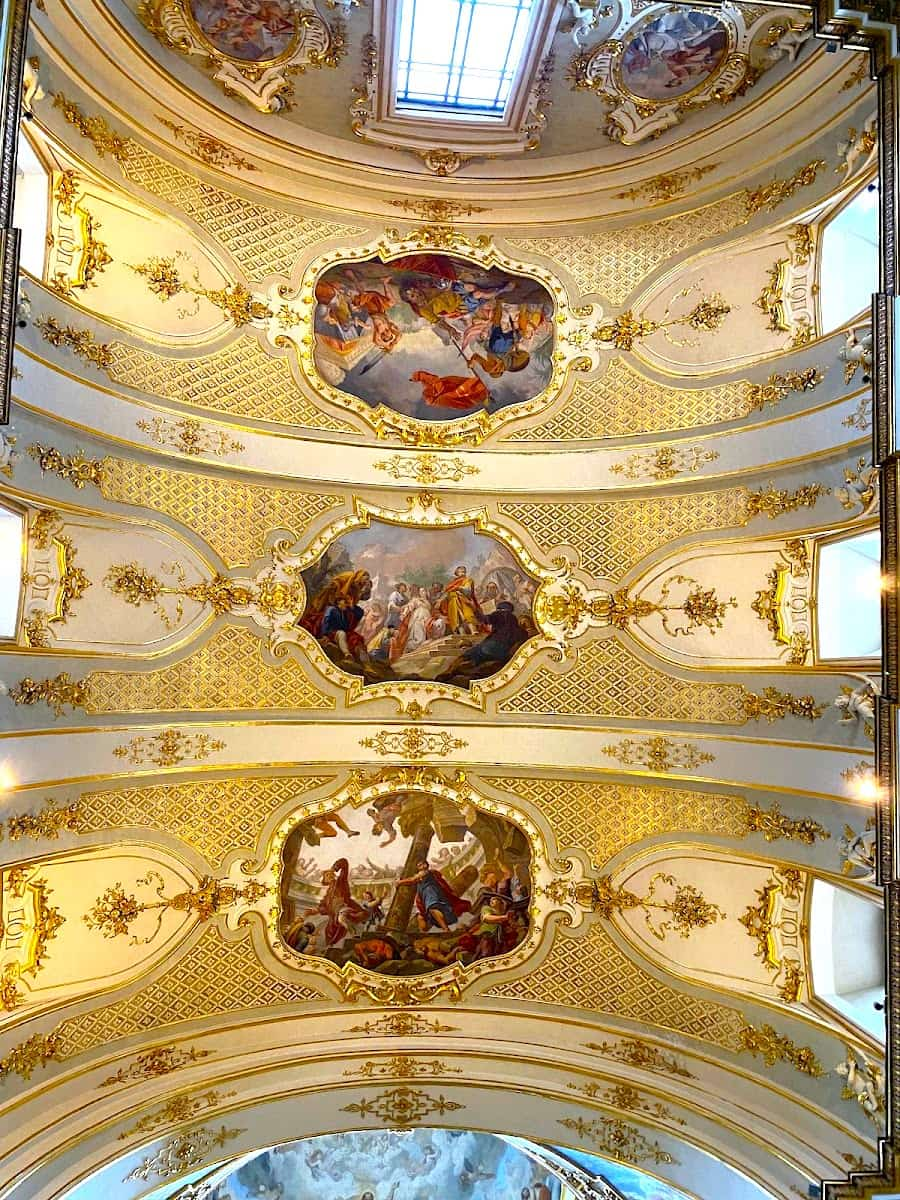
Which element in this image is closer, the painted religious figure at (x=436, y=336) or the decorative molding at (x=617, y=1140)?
the decorative molding at (x=617, y=1140)

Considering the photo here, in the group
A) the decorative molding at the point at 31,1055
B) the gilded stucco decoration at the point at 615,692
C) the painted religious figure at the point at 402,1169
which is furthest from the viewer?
the painted religious figure at the point at 402,1169

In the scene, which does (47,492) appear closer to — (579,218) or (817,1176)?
(579,218)

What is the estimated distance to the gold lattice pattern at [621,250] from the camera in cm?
1246

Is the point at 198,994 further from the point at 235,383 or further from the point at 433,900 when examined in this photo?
the point at 235,383

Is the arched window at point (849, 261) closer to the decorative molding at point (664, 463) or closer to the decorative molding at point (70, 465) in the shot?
the decorative molding at point (664, 463)

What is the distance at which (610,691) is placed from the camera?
12.8m

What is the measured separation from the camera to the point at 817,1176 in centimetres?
961

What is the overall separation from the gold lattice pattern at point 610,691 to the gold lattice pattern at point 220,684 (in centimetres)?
288

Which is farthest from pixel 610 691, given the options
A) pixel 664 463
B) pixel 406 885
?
pixel 406 885

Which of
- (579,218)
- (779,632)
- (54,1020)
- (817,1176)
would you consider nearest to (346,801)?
(54,1020)

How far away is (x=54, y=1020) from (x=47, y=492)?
20.3 feet

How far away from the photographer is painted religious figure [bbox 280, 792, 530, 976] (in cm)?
1260

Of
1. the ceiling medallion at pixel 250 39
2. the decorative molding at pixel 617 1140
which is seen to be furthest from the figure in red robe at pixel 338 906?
the ceiling medallion at pixel 250 39

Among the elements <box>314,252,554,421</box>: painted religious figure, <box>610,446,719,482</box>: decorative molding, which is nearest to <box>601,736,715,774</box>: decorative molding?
<box>610,446,719,482</box>: decorative molding
